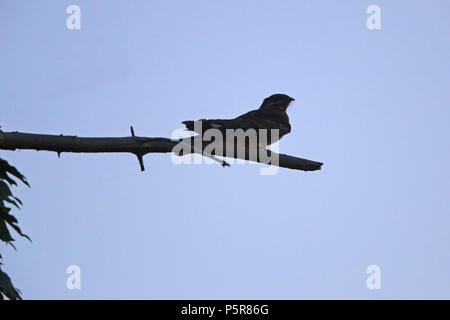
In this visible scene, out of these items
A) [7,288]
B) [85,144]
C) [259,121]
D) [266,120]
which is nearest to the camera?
[7,288]

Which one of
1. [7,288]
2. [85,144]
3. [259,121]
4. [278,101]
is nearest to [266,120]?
[259,121]

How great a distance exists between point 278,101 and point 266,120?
1.43m

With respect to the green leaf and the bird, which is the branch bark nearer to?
the green leaf

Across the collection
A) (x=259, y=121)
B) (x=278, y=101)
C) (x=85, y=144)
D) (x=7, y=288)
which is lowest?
(x=7, y=288)

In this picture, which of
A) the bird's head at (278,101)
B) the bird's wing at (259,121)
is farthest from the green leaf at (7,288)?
the bird's head at (278,101)

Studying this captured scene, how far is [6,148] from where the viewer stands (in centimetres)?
452

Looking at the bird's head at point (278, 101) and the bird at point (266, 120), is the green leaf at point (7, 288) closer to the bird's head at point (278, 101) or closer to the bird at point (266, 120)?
the bird at point (266, 120)

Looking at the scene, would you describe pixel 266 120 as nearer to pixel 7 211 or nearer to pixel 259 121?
pixel 259 121

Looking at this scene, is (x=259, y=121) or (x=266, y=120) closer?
(x=259, y=121)

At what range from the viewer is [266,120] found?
1150 centimetres

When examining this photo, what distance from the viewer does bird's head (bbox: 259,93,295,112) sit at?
1259 centimetres

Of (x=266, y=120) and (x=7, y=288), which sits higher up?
(x=266, y=120)

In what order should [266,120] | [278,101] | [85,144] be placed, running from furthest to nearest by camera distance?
1. [278,101]
2. [266,120]
3. [85,144]
